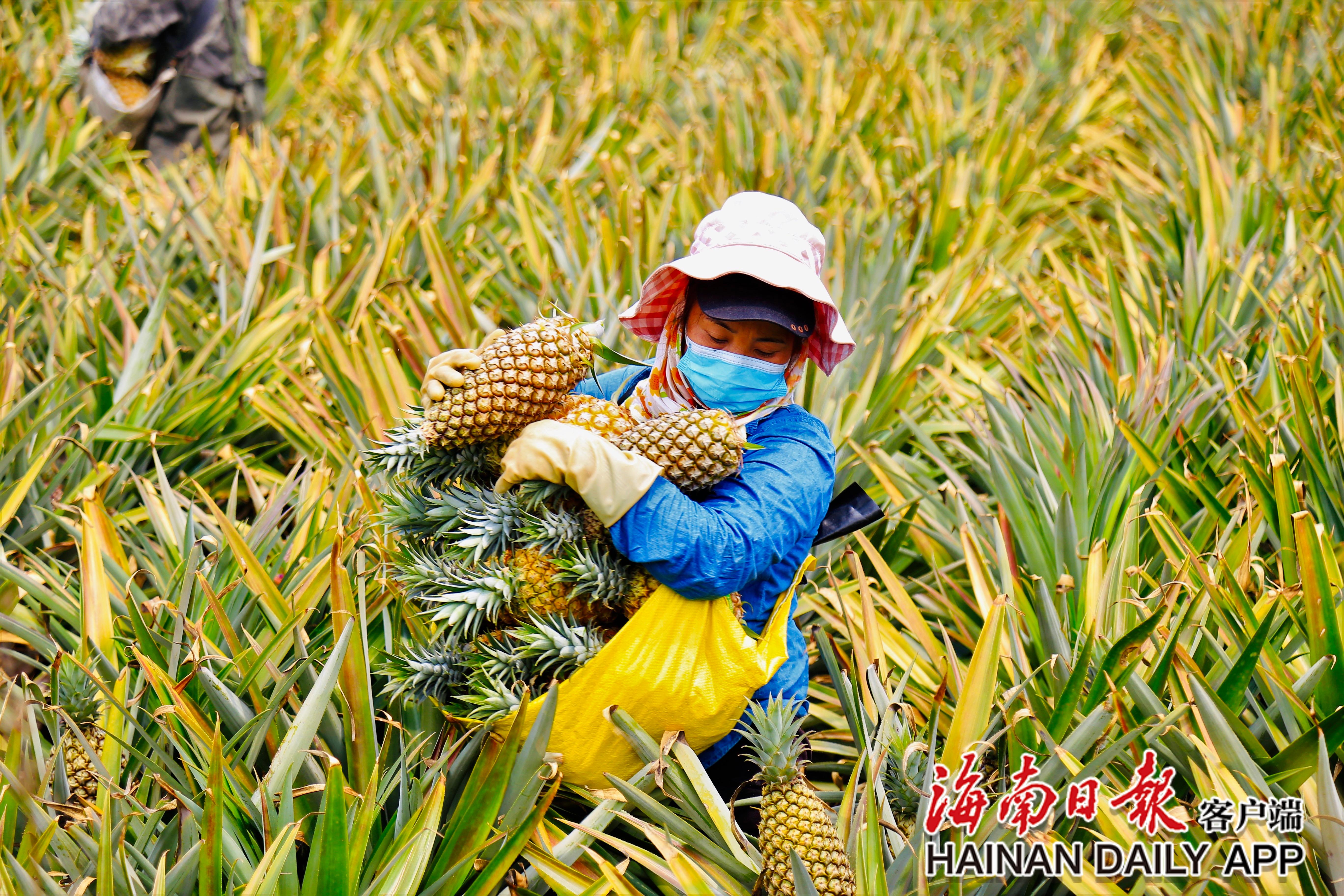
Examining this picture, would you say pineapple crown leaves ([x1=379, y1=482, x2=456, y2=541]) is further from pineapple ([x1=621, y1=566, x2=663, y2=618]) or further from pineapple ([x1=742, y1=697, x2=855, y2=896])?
pineapple ([x1=742, y1=697, x2=855, y2=896])

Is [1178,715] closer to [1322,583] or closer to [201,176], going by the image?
[1322,583]

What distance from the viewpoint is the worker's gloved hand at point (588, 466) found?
1523 millimetres

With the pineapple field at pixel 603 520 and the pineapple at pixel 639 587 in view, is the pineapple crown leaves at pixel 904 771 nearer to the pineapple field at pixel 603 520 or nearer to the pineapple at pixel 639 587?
the pineapple field at pixel 603 520

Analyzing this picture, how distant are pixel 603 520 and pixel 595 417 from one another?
0.20m

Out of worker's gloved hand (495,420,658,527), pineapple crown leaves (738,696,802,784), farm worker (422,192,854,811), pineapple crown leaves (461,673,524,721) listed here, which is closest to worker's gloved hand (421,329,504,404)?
farm worker (422,192,854,811)

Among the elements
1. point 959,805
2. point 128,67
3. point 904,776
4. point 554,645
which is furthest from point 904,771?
point 128,67

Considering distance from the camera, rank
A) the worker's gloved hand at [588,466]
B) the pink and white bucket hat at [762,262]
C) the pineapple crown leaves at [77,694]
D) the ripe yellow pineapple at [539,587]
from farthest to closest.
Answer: the pineapple crown leaves at [77,694]
the pink and white bucket hat at [762,262]
the ripe yellow pineapple at [539,587]
the worker's gloved hand at [588,466]

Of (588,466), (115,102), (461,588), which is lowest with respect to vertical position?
(461,588)

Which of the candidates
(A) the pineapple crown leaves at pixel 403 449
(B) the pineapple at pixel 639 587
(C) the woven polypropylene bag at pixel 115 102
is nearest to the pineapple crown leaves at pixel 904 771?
(B) the pineapple at pixel 639 587

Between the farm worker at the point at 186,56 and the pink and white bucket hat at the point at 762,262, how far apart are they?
348 cm

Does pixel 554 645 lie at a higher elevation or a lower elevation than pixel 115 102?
lower

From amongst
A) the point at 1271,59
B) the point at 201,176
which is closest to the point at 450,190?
the point at 201,176

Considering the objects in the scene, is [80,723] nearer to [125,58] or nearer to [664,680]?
[664,680]

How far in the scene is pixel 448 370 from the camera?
161 cm
